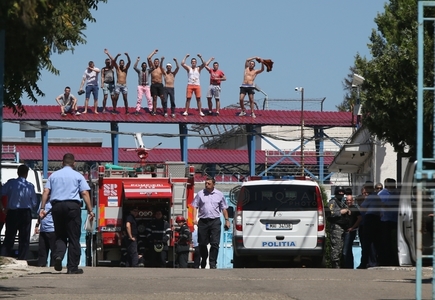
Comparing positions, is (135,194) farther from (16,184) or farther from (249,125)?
(249,125)

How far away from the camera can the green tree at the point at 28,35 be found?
9.27m

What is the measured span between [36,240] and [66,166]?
676cm

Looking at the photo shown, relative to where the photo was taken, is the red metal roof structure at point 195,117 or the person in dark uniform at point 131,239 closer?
the person in dark uniform at point 131,239

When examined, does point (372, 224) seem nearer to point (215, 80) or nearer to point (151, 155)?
point (215, 80)

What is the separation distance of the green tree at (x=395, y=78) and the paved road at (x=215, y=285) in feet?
18.9

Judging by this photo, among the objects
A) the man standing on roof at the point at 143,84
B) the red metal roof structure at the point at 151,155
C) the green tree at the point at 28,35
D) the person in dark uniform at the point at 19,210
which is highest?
the man standing on roof at the point at 143,84

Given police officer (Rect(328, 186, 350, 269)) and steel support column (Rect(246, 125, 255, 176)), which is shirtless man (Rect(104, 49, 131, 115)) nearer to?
steel support column (Rect(246, 125, 255, 176))

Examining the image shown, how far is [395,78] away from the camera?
21.1m

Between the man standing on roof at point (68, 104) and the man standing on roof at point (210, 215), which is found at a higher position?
the man standing on roof at point (68, 104)

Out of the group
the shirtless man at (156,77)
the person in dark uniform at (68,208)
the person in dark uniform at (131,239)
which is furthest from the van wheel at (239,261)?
the shirtless man at (156,77)

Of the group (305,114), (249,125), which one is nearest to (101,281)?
(249,125)

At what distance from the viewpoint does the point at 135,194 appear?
24.1 meters

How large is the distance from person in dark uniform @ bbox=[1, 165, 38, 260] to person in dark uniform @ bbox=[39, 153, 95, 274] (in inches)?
125

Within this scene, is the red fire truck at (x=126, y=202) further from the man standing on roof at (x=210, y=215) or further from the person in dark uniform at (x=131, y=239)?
the man standing on roof at (x=210, y=215)
